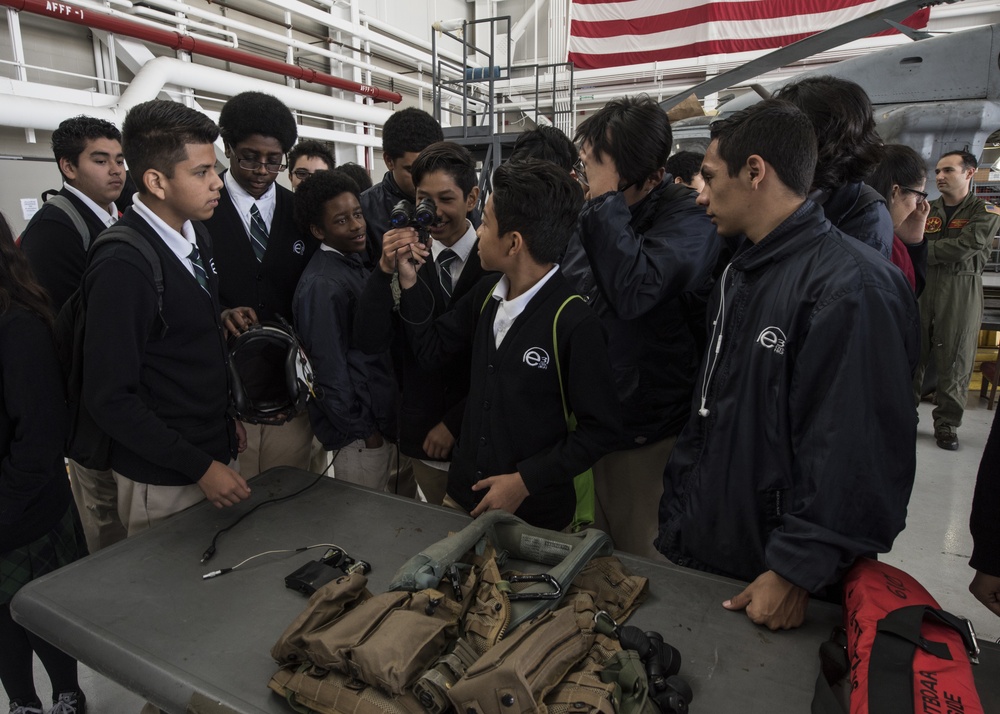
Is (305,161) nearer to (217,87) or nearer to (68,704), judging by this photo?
(217,87)

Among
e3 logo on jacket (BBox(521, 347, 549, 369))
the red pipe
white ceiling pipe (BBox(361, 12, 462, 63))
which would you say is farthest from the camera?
white ceiling pipe (BBox(361, 12, 462, 63))

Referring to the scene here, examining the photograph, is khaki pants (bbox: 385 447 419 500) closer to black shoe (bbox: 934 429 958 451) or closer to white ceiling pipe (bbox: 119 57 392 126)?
black shoe (bbox: 934 429 958 451)

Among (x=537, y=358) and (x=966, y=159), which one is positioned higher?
(x=966, y=159)

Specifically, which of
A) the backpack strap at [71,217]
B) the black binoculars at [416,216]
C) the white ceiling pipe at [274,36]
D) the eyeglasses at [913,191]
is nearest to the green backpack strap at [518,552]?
the black binoculars at [416,216]

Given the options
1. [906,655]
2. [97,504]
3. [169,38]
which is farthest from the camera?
[169,38]

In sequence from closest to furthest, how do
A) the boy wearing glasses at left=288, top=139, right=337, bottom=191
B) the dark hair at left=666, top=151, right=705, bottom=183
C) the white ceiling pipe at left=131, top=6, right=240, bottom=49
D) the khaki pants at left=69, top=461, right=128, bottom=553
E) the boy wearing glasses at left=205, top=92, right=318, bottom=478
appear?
the khaki pants at left=69, top=461, right=128, bottom=553
the boy wearing glasses at left=205, top=92, right=318, bottom=478
the dark hair at left=666, top=151, right=705, bottom=183
the boy wearing glasses at left=288, top=139, right=337, bottom=191
the white ceiling pipe at left=131, top=6, right=240, bottom=49

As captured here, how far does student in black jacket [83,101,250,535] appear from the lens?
141 centimetres

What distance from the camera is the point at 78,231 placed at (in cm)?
236

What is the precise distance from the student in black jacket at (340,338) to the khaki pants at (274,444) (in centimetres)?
16

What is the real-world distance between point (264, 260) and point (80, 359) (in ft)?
2.61

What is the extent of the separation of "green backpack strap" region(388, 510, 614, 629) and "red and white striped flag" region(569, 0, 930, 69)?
1088cm

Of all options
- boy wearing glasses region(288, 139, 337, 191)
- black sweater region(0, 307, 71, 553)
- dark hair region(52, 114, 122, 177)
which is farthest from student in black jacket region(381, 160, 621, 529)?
boy wearing glasses region(288, 139, 337, 191)

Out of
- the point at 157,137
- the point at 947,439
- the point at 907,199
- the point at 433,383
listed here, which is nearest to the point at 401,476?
the point at 433,383

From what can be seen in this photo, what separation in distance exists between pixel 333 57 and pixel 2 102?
4434 millimetres
